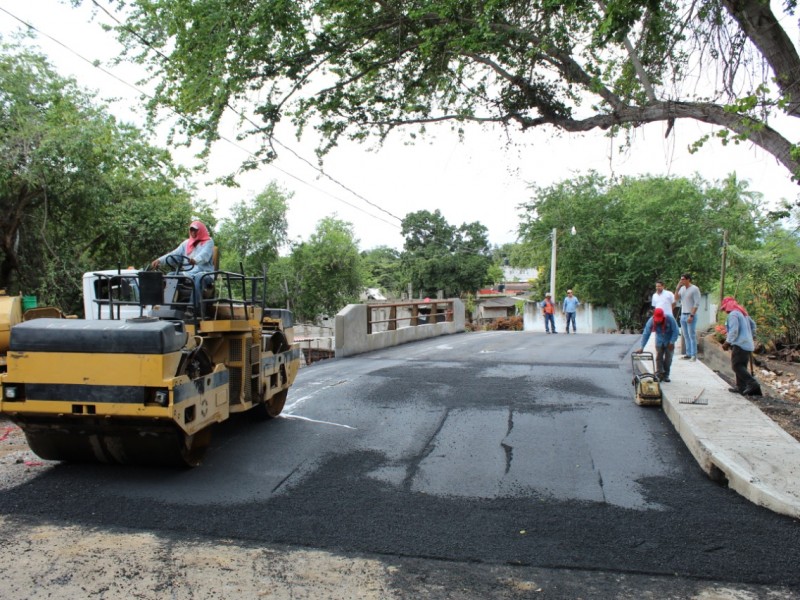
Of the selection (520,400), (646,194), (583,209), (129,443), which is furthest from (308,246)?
(129,443)

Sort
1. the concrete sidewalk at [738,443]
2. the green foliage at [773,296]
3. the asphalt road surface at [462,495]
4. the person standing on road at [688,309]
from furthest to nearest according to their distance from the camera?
1. the green foliage at [773,296]
2. the person standing on road at [688,309]
3. the concrete sidewalk at [738,443]
4. the asphalt road surface at [462,495]

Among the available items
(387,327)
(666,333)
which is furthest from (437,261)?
(666,333)

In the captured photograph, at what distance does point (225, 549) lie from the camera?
4.73 metres

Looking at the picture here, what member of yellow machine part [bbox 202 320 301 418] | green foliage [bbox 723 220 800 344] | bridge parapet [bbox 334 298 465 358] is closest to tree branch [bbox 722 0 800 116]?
yellow machine part [bbox 202 320 301 418]

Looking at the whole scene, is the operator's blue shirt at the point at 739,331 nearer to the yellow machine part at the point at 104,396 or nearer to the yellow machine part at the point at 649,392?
the yellow machine part at the point at 649,392

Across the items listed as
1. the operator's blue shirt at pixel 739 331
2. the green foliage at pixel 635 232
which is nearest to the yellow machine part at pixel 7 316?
the operator's blue shirt at pixel 739 331

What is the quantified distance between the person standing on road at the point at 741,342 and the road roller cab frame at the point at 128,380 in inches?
276

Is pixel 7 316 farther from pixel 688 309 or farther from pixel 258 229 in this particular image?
pixel 258 229

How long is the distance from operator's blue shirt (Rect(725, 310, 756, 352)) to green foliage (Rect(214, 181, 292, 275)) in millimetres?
37395

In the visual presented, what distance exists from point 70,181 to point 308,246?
28368 millimetres

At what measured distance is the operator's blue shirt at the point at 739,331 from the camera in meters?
9.74

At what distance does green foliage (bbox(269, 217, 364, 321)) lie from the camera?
44750 mm

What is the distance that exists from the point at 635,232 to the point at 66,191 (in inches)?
1136

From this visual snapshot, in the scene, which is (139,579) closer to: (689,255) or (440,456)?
(440,456)
